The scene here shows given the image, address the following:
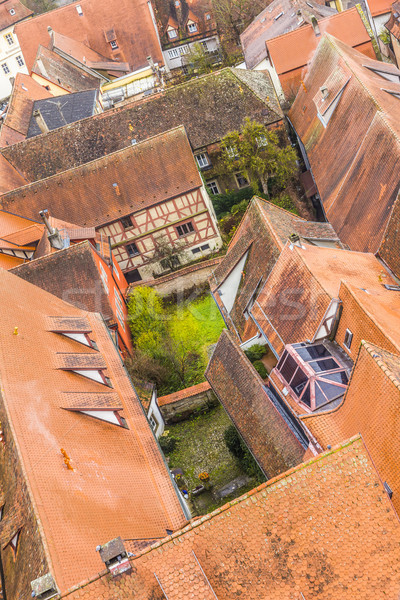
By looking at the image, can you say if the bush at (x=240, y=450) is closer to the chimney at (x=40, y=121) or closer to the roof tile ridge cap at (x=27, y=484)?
the roof tile ridge cap at (x=27, y=484)

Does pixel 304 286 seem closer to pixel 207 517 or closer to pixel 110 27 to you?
pixel 207 517

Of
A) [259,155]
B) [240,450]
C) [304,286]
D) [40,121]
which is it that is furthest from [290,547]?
[40,121]

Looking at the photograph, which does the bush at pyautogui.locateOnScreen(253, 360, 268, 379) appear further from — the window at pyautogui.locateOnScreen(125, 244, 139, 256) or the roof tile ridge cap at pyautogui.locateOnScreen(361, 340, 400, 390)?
the window at pyautogui.locateOnScreen(125, 244, 139, 256)

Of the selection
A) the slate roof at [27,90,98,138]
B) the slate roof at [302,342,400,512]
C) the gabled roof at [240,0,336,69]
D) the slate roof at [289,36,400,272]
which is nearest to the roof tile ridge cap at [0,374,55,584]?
the slate roof at [302,342,400,512]

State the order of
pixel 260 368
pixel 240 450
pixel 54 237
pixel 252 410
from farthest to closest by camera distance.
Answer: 1. pixel 54 237
2. pixel 260 368
3. pixel 240 450
4. pixel 252 410

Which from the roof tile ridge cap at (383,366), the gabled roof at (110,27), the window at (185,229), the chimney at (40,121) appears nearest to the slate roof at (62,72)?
the gabled roof at (110,27)

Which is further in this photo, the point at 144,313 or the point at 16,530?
the point at 144,313

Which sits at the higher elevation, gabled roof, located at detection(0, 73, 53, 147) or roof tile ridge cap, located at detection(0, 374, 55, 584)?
gabled roof, located at detection(0, 73, 53, 147)
